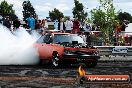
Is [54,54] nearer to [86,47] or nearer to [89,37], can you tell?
[86,47]

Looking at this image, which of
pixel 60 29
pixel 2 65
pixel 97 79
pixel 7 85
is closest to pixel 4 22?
pixel 60 29

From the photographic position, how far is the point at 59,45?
55.2ft

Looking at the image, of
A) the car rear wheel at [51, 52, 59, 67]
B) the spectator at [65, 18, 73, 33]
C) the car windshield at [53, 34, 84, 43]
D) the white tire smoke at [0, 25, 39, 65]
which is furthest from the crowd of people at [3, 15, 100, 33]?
the car rear wheel at [51, 52, 59, 67]

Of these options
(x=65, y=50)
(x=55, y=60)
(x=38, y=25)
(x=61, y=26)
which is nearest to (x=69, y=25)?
(x=61, y=26)

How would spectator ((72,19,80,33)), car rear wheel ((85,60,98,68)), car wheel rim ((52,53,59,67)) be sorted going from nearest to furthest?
car wheel rim ((52,53,59,67)) < car rear wheel ((85,60,98,68)) < spectator ((72,19,80,33))

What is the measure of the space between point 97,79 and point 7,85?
2881 millimetres

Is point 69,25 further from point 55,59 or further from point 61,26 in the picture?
point 55,59

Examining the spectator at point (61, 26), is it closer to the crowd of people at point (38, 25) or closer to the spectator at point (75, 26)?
the crowd of people at point (38, 25)

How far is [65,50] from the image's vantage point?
16.5m

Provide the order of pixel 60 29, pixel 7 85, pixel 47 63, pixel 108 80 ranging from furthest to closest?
pixel 60 29, pixel 47 63, pixel 7 85, pixel 108 80

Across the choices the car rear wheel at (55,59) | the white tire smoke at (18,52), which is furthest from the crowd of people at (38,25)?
the car rear wheel at (55,59)

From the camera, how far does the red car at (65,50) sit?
16578 millimetres

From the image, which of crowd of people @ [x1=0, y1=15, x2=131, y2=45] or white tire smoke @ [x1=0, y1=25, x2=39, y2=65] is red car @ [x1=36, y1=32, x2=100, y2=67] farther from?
crowd of people @ [x1=0, y1=15, x2=131, y2=45]

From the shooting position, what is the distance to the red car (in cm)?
1658
